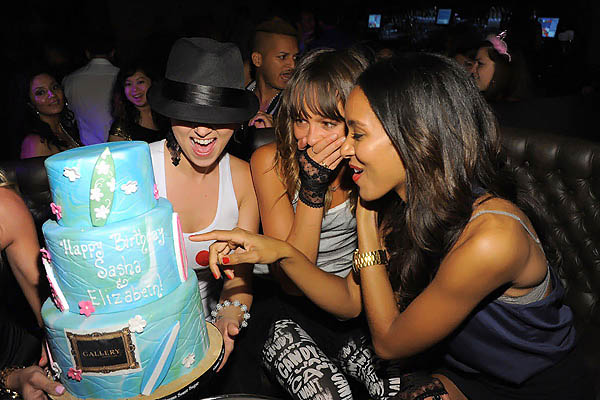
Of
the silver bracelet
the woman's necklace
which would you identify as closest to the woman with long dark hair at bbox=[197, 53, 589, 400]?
the silver bracelet

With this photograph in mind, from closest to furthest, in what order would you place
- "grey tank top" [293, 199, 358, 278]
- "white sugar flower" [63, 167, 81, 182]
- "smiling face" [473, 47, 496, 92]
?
"white sugar flower" [63, 167, 81, 182], "grey tank top" [293, 199, 358, 278], "smiling face" [473, 47, 496, 92]

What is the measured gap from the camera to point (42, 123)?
4.00 meters

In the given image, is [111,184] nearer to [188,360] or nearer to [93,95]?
[188,360]

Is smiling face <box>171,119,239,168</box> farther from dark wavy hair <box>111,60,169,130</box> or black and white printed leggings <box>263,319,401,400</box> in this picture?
dark wavy hair <box>111,60,169,130</box>

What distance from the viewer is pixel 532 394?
5.76 feet

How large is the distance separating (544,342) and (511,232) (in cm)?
50

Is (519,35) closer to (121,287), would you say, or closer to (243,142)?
(243,142)

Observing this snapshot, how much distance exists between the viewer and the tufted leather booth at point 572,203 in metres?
2.48

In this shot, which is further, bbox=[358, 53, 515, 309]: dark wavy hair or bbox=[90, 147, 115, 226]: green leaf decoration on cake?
bbox=[358, 53, 515, 309]: dark wavy hair

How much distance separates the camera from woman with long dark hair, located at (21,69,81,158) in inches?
150

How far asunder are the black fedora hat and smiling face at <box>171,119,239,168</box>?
74 mm

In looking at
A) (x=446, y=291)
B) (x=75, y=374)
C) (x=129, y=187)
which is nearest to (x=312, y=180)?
(x=446, y=291)

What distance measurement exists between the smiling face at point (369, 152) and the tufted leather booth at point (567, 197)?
39.4 inches

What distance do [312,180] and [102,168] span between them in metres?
0.95
